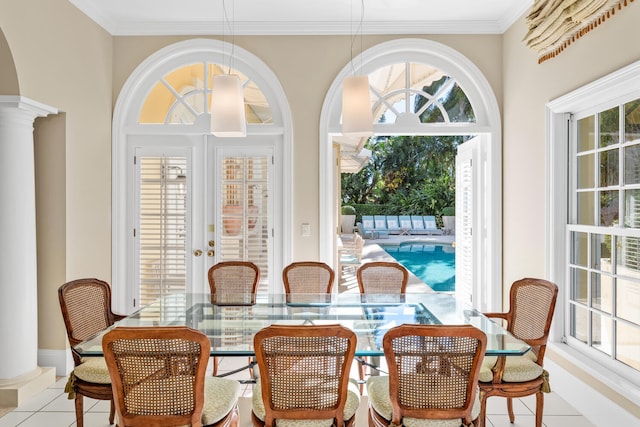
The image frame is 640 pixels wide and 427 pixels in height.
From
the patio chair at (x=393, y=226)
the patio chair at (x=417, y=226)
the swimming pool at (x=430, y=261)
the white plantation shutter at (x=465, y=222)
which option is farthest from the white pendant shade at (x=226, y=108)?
the patio chair at (x=417, y=226)

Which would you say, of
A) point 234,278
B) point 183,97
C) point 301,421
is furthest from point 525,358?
point 183,97

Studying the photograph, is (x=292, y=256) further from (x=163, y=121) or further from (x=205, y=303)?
(x=163, y=121)

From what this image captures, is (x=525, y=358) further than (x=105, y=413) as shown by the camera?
No

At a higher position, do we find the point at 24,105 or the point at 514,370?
the point at 24,105

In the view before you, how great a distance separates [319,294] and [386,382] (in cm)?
119

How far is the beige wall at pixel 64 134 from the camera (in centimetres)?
341

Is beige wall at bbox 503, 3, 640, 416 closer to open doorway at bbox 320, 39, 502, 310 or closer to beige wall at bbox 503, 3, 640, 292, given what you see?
beige wall at bbox 503, 3, 640, 292

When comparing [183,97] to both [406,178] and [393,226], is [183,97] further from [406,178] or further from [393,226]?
[406,178]

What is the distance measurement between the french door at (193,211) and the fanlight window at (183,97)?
0.22m

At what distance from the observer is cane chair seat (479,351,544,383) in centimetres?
253

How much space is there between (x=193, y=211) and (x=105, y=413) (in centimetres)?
206

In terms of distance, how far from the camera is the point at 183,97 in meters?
4.68

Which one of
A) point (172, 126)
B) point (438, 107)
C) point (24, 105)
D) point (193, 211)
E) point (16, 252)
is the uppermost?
point (438, 107)

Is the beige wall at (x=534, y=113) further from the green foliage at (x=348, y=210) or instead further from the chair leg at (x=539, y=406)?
the green foliage at (x=348, y=210)
